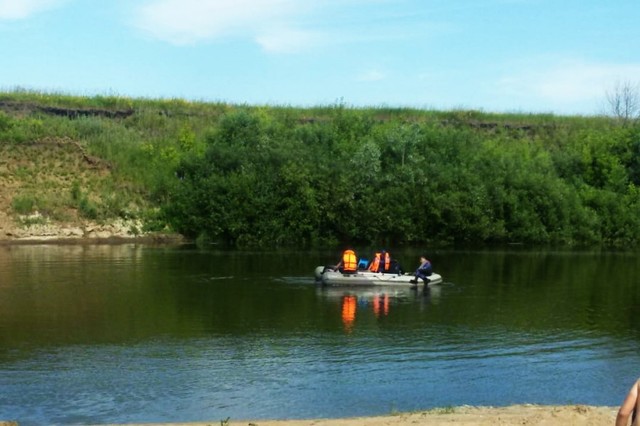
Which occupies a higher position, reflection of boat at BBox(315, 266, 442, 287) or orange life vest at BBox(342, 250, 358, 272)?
orange life vest at BBox(342, 250, 358, 272)

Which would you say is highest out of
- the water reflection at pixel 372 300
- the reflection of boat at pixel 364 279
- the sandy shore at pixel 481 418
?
the sandy shore at pixel 481 418

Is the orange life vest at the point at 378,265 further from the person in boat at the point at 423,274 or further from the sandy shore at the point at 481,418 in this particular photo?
the sandy shore at the point at 481,418

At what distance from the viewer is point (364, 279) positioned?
37.4 metres

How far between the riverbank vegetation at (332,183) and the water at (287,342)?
52.9 feet

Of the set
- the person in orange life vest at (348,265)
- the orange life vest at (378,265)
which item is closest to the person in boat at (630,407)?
the person in orange life vest at (348,265)

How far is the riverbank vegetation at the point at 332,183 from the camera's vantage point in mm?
59719

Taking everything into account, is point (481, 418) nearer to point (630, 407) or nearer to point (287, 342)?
point (630, 407)

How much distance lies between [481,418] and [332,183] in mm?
45926

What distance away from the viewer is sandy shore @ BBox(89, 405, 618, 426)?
48.2ft

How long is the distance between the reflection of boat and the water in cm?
73

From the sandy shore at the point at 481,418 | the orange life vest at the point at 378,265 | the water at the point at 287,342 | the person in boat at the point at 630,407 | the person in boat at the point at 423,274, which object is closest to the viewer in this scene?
the person in boat at the point at 630,407

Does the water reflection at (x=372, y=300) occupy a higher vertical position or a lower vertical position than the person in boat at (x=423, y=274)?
lower

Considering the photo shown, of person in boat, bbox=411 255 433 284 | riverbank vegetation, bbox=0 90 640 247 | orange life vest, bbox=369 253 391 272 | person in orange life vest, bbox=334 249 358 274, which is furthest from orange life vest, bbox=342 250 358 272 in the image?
riverbank vegetation, bbox=0 90 640 247

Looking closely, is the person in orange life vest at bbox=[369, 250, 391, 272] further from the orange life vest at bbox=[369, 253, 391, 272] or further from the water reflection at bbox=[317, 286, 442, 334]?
the water reflection at bbox=[317, 286, 442, 334]
